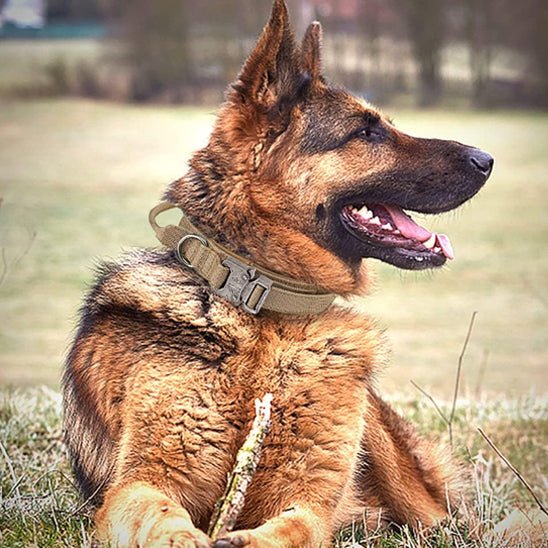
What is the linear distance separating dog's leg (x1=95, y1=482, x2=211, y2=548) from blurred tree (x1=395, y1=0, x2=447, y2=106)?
490 inches

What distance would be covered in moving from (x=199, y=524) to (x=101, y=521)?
13.1 inches

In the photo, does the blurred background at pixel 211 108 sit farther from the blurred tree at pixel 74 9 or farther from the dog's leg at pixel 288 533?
the dog's leg at pixel 288 533

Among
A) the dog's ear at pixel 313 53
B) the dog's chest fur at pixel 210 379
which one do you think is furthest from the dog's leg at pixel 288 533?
the dog's ear at pixel 313 53

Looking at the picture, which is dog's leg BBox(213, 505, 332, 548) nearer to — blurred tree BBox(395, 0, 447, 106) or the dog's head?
the dog's head

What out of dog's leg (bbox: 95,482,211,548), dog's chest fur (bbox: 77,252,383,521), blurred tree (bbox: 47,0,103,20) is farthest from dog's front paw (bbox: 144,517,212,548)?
blurred tree (bbox: 47,0,103,20)

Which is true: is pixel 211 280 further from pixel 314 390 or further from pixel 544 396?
pixel 544 396

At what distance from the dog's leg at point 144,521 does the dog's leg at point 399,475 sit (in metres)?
0.95

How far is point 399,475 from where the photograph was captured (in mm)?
3834

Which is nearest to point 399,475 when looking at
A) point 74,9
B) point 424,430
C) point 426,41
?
point 424,430

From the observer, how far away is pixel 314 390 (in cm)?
326

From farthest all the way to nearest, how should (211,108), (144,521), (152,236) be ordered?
(152,236), (211,108), (144,521)

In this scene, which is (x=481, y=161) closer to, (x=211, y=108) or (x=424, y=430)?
(x=424, y=430)

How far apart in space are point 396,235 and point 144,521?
1450 millimetres

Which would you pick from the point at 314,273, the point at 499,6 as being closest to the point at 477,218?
the point at 499,6
